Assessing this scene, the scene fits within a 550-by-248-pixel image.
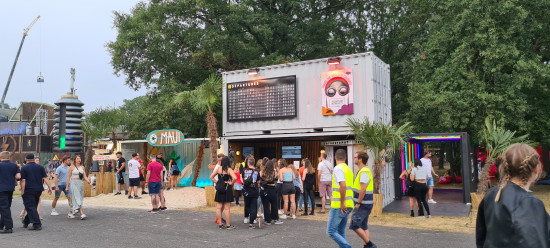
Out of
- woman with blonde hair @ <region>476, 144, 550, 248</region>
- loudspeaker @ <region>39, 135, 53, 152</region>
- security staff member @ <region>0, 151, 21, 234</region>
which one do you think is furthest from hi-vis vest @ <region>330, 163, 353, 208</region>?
loudspeaker @ <region>39, 135, 53, 152</region>

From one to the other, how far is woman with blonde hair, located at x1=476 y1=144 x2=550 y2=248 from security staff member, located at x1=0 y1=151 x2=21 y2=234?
31.1ft

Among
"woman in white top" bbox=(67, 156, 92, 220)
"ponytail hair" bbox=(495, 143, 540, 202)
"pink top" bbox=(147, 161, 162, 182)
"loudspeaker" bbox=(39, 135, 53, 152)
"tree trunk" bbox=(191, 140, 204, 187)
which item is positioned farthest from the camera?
"loudspeaker" bbox=(39, 135, 53, 152)

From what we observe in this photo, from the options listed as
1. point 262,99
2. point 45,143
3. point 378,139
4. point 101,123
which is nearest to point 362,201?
point 378,139

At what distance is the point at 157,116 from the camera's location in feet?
84.5

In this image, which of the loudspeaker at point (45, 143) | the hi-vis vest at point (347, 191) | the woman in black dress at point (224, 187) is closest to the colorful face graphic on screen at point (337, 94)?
the woman in black dress at point (224, 187)

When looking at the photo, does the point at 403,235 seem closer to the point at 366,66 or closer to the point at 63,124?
the point at 366,66

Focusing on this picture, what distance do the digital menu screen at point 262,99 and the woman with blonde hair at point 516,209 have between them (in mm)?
12022

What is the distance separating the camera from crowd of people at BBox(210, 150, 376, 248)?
671 cm

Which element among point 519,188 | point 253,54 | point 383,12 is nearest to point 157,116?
point 253,54

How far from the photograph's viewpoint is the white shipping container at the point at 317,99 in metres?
13.4

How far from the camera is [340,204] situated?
667 centimetres

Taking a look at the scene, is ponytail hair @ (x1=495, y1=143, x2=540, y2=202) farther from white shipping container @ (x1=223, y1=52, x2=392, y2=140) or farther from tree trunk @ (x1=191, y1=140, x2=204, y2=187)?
tree trunk @ (x1=191, y1=140, x2=204, y2=187)

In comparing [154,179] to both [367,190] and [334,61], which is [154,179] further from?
[367,190]

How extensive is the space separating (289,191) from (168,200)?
6902mm
